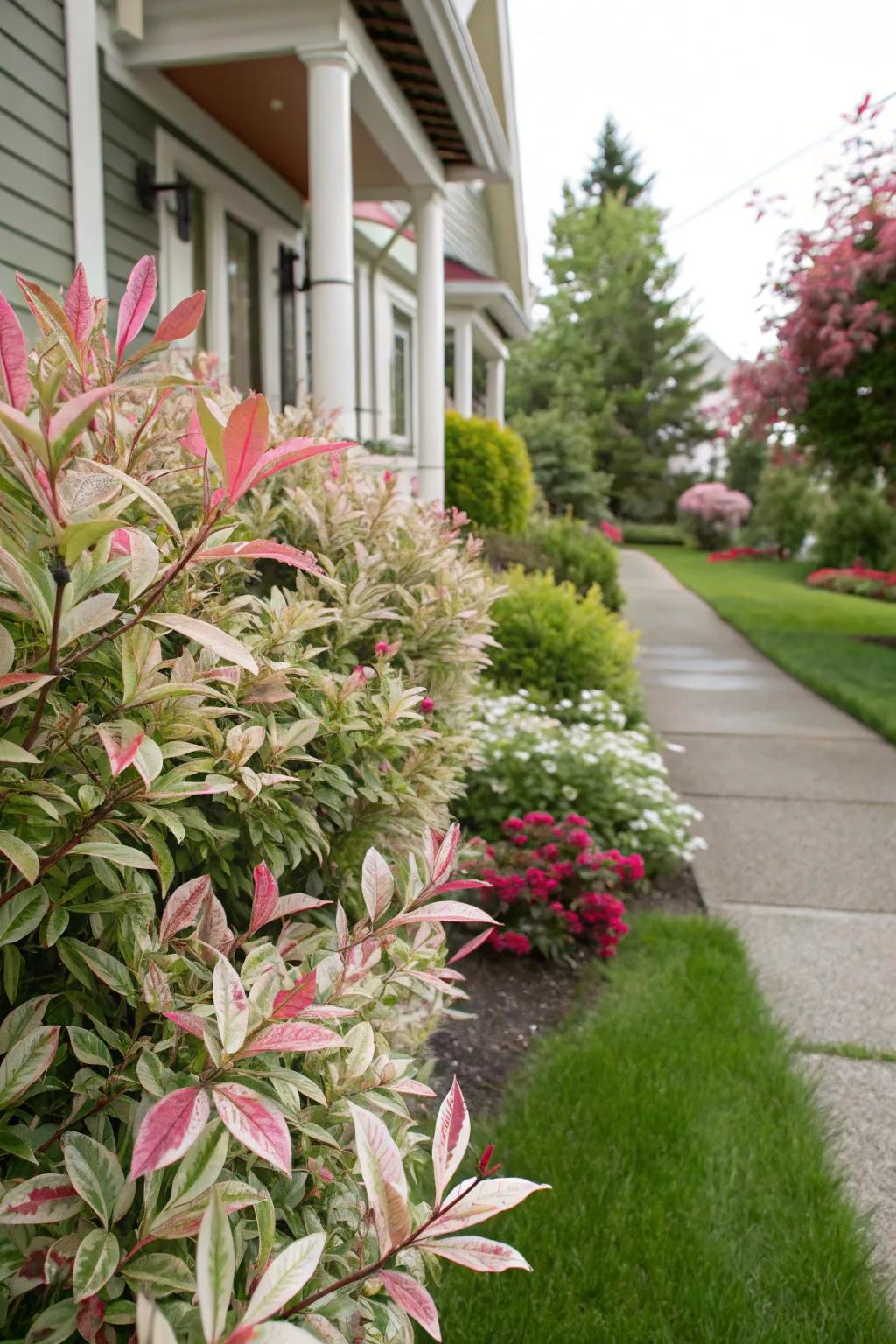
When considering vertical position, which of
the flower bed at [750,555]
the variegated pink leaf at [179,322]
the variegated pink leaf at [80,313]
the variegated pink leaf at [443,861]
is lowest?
the variegated pink leaf at [443,861]

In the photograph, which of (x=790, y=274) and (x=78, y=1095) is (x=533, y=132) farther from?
(x=78, y=1095)

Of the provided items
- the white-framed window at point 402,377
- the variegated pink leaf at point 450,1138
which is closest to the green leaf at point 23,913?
the variegated pink leaf at point 450,1138

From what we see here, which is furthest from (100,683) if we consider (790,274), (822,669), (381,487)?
(790,274)

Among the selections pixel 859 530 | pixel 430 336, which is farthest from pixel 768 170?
pixel 430 336

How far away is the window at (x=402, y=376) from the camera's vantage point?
12.7 meters

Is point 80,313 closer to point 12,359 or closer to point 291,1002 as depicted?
point 12,359

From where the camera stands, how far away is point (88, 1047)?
43.0 inches

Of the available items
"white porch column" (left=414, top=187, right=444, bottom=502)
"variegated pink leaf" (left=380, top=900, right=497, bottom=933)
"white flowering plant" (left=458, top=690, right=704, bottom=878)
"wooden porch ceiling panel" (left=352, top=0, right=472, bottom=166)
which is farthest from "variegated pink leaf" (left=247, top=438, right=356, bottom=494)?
"white porch column" (left=414, top=187, right=444, bottom=502)

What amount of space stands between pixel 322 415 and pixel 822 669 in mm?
7532

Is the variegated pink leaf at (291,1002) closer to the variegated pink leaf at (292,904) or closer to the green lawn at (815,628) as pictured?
the variegated pink leaf at (292,904)

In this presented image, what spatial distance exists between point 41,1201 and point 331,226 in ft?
18.2

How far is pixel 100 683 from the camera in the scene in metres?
1.21

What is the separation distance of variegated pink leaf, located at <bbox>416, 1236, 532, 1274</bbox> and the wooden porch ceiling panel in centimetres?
616

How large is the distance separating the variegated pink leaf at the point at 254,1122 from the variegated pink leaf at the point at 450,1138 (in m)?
0.17
